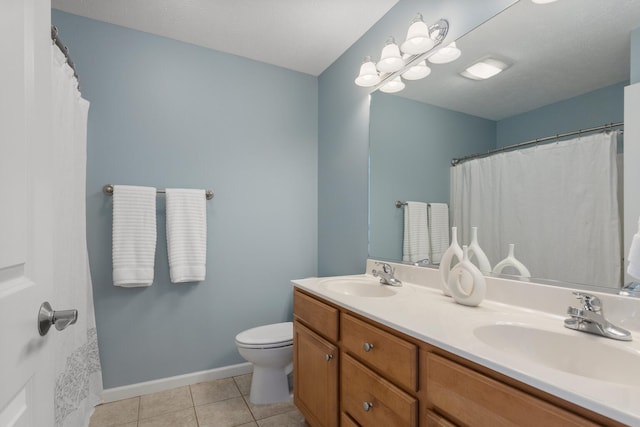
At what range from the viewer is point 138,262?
6.35ft

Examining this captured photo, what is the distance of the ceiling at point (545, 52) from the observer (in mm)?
1001

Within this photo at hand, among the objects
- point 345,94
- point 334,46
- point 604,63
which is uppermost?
point 334,46

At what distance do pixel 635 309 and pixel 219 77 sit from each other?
2.53 m

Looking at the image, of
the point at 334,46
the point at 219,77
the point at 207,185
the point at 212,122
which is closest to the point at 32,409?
the point at 207,185

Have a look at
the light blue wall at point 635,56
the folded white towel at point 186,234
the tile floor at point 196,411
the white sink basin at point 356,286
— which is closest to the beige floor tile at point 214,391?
the tile floor at point 196,411

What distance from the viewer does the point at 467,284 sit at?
1.23m

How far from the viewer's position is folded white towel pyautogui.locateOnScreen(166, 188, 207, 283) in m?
2.04

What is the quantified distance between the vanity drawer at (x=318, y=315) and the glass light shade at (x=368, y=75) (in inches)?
51.9

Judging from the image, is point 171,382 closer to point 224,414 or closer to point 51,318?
point 224,414

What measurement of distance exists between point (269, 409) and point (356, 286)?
93 centimetres

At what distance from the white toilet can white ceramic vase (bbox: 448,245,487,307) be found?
43.1 inches

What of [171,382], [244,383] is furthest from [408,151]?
[171,382]

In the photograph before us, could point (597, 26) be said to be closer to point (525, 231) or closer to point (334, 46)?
point (525, 231)

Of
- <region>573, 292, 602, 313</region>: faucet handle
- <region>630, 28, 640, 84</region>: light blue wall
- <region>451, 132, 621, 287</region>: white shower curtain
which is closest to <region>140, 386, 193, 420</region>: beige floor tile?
<region>451, 132, 621, 287</region>: white shower curtain
